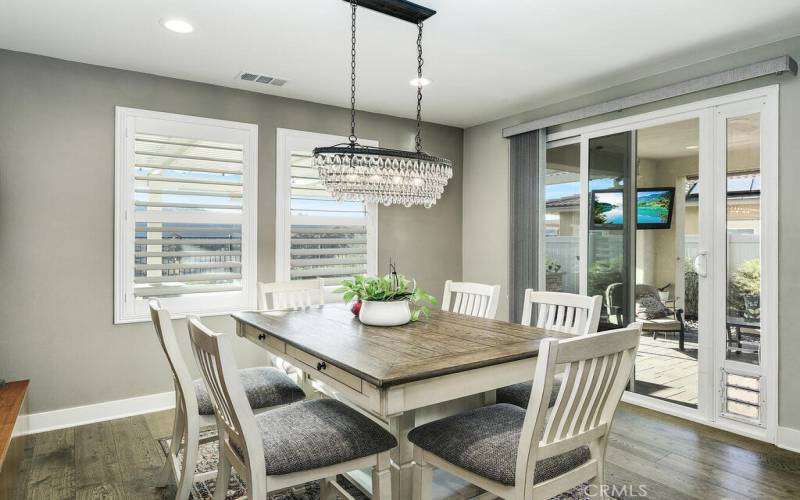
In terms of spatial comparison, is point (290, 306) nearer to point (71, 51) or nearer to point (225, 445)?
point (225, 445)

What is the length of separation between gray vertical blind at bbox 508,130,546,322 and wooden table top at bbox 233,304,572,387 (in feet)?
5.91

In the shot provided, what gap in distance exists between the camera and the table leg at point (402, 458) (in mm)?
1979

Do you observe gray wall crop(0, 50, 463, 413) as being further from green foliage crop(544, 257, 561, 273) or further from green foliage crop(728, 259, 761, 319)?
green foliage crop(728, 259, 761, 319)

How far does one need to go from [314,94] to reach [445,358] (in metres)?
2.93

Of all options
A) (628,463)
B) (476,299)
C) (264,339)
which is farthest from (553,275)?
(264,339)

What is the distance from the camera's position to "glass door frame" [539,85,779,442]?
2.99 m

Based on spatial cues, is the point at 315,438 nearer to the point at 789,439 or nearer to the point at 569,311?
the point at 569,311

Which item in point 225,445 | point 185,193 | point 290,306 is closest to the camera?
point 225,445

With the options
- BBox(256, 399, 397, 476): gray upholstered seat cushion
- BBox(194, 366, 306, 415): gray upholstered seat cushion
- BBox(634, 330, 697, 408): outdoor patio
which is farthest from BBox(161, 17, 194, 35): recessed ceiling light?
BBox(634, 330, 697, 408): outdoor patio

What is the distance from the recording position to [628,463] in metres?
2.71

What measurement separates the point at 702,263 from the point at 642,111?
1200mm

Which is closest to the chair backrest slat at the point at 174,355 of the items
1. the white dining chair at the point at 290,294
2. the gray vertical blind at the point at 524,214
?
the white dining chair at the point at 290,294

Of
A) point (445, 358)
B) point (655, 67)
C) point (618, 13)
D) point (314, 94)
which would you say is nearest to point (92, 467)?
point (445, 358)

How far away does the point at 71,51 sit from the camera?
314cm
